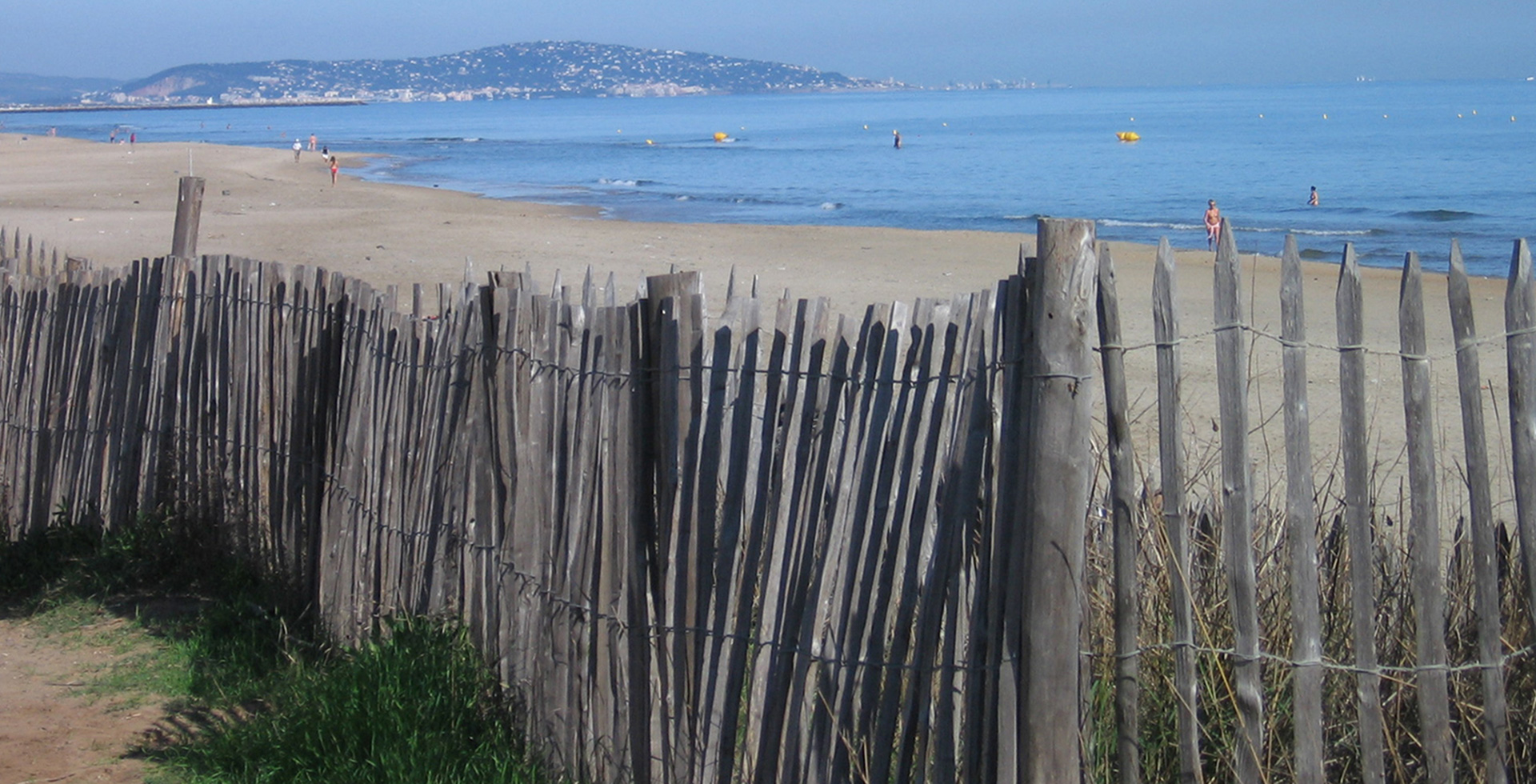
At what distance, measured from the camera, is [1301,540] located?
2.44 m

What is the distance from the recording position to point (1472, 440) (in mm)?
2461

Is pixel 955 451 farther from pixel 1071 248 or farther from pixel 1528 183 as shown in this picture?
pixel 1528 183

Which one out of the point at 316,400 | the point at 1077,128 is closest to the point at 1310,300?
the point at 316,400

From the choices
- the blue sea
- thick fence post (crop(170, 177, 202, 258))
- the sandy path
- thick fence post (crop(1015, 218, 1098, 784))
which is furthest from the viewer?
the blue sea

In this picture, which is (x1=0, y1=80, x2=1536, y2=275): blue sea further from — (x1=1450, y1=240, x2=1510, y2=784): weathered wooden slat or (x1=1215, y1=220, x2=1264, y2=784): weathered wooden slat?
(x1=1215, y1=220, x2=1264, y2=784): weathered wooden slat

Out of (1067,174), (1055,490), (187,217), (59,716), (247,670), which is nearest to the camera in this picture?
(1055,490)

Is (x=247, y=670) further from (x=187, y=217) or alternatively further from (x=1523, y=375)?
(x=1523, y=375)

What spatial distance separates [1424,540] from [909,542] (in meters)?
0.99

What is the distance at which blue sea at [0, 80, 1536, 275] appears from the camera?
2898cm

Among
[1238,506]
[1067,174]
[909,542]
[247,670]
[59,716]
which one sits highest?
[1067,174]

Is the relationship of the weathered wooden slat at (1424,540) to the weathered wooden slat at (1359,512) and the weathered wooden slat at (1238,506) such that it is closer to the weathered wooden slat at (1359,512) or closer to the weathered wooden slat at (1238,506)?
the weathered wooden slat at (1359,512)

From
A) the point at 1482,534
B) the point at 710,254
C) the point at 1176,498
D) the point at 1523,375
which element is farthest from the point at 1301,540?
the point at 710,254

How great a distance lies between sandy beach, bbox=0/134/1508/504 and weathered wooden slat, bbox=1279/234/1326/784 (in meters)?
4.55

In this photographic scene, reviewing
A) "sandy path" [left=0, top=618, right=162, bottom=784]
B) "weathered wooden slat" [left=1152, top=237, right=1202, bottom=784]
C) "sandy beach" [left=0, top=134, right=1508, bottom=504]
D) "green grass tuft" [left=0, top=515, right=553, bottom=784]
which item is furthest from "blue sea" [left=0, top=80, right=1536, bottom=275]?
"sandy path" [left=0, top=618, right=162, bottom=784]
